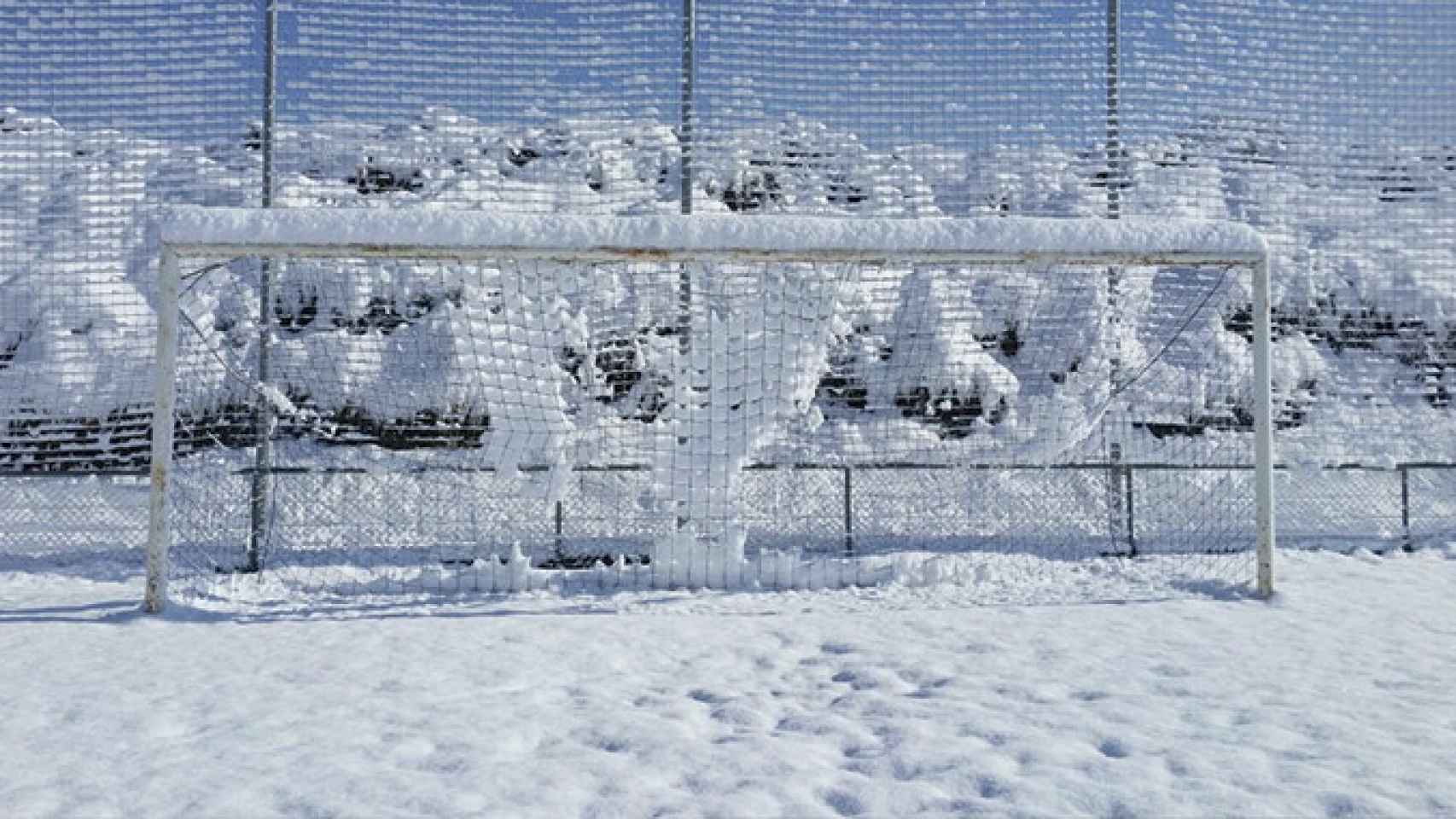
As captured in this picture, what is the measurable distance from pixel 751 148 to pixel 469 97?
70.0 inches

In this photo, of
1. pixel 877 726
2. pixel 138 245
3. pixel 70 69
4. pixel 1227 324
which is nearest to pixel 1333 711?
pixel 877 726

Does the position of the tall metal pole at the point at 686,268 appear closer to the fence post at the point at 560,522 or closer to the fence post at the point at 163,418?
the fence post at the point at 560,522

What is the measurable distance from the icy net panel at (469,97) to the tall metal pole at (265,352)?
8cm

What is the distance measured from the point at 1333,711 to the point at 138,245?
22.4 ft

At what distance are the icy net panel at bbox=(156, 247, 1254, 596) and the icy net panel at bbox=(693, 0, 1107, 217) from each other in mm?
692

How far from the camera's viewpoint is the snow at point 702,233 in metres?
4.88

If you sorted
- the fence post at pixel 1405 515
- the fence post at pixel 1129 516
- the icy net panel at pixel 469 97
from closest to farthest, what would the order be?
the icy net panel at pixel 469 97 < the fence post at pixel 1129 516 < the fence post at pixel 1405 515

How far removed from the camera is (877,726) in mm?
2902

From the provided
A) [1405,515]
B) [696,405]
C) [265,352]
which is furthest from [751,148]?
[1405,515]

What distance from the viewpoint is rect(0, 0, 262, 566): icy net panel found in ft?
20.4

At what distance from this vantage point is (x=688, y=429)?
18.5ft

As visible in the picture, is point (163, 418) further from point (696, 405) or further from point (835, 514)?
point (835, 514)

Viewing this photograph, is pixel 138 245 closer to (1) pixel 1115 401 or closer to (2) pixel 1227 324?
(1) pixel 1115 401

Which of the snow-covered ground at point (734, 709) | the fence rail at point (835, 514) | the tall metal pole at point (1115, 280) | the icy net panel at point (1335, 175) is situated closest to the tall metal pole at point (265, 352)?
the fence rail at point (835, 514)
